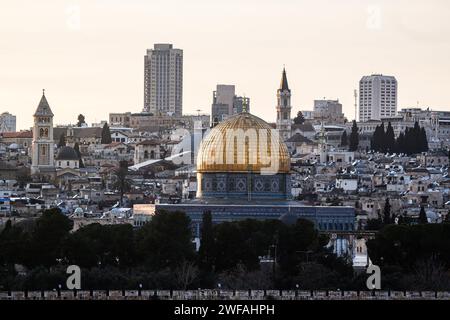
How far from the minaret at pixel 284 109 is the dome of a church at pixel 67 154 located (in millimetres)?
13905

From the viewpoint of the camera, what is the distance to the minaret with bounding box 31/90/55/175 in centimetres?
13800

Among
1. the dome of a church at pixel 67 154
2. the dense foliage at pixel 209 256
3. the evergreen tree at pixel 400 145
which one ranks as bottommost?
the dense foliage at pixel 209 256

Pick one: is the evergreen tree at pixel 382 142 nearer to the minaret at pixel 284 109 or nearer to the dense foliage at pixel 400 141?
the dense foliage at pixel 400 141

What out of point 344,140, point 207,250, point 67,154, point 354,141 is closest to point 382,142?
point 354,141

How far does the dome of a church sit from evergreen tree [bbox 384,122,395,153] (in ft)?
52.2

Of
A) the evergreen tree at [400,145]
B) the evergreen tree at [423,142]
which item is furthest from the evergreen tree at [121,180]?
the evergreen tree at [423,142]

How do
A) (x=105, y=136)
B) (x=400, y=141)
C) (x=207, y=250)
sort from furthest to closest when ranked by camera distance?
(x=105, y=136) < (x=400, y=141) < (x=207, y=250)

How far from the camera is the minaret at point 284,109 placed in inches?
6107

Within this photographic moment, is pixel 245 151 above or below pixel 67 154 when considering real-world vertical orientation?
below

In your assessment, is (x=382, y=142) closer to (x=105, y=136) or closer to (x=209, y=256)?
(x=105, y=136)

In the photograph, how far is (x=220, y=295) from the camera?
222 feet

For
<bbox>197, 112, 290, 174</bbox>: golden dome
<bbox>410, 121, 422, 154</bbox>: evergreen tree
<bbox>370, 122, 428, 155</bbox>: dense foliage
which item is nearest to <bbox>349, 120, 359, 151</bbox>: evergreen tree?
<bbox>370, 122, 428, 155</bbox>: dense foliage

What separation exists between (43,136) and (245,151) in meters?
43.1

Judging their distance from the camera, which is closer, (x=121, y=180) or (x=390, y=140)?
(x=121, y=180)
